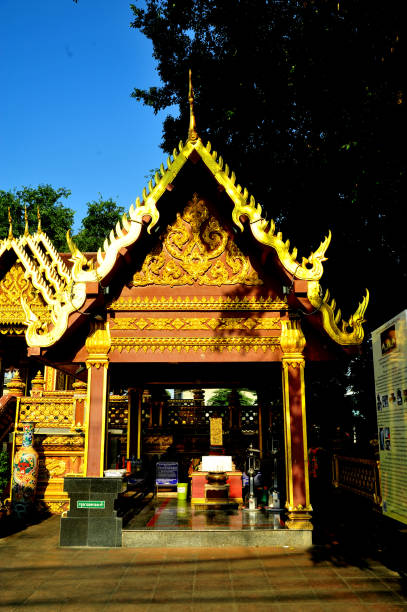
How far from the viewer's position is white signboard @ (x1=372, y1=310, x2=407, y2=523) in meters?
5.25

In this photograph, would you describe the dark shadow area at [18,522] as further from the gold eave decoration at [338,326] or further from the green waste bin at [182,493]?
the gold eave decoration at [338,326]

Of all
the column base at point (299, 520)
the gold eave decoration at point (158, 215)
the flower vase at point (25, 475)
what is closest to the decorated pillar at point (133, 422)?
the flower vase at point (25, 475)

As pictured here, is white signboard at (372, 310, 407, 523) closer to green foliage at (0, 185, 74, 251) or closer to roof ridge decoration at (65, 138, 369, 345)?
roof ridge decoration at (65, 138, 369, 345)

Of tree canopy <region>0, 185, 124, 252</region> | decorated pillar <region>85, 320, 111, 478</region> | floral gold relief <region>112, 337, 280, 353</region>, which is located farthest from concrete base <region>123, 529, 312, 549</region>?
tree canopy <region>0, 185, 124, 252</region>

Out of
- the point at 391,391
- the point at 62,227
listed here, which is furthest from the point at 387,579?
the point at 62,227

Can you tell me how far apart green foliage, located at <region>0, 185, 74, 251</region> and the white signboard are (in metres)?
26.3

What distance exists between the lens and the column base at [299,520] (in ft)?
23.4

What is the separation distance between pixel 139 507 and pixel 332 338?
4.97 m

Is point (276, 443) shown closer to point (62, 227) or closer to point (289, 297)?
point (289, 297)

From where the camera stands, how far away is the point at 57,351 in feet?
26.1

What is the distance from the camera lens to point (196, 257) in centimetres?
820

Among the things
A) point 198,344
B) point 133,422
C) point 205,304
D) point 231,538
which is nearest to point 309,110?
point 205,304

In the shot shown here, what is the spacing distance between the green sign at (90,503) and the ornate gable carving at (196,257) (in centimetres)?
348

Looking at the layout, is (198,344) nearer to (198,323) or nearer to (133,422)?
(198,323)
